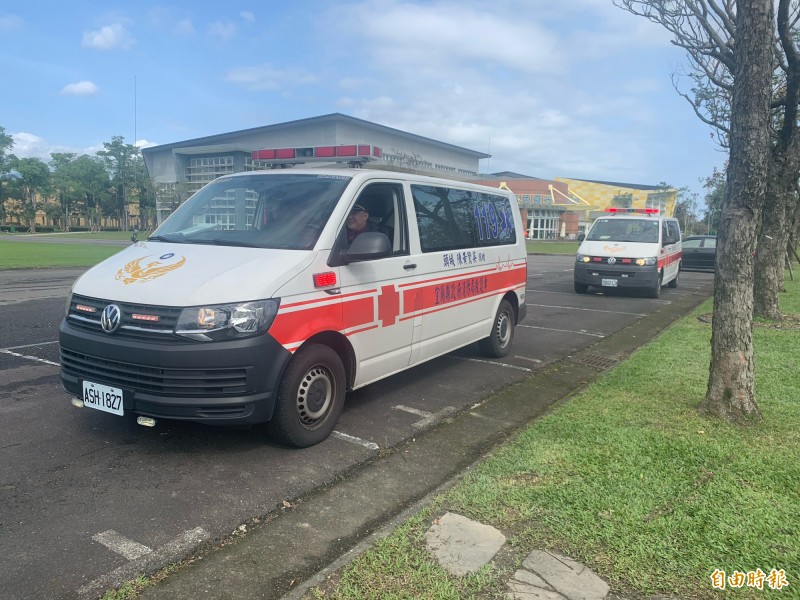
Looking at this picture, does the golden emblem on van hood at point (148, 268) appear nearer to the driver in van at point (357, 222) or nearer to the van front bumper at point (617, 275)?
the driver in van at point (357, 222)

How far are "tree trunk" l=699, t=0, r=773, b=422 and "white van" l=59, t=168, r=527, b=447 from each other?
2460mm

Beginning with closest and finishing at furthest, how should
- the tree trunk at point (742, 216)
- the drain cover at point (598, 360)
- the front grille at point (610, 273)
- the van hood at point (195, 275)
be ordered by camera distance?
the van hood at point (195, 275) → the tree trunk at point (742, 216) → the drain cover at point (598, 360) → the front grille at point (610, 273)

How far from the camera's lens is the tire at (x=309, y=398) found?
159 inches

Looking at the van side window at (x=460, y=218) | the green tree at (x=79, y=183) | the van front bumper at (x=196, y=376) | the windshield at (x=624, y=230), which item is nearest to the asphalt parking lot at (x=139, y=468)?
the van front bumper at (x=196, y=376)

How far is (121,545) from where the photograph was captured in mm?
2992

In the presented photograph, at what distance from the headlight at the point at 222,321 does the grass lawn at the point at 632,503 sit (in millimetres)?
1585

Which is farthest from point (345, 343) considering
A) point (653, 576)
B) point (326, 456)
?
point (653, 576)

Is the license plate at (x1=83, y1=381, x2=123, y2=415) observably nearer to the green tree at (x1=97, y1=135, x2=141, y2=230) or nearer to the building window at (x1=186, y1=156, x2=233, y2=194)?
the building window at (x1=186, y1=156, x2=233, y2=194)

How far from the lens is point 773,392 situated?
5.50 meters

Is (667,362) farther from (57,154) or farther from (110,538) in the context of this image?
(57,154)

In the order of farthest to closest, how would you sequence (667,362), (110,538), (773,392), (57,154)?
(57,154), (667,362), (773,392), (110,538)

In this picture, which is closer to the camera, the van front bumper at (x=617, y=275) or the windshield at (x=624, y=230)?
the van front bumper at (x=617, y=275)

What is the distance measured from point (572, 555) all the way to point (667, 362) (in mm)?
4561

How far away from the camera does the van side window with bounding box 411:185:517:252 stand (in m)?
5.58
